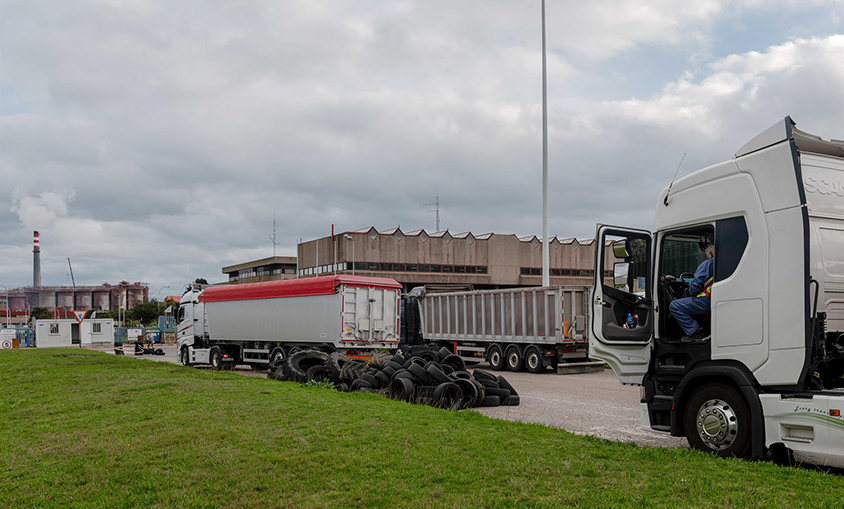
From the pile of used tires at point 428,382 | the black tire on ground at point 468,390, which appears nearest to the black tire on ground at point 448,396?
the pile of used tires at point 428,382

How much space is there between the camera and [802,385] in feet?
21.1

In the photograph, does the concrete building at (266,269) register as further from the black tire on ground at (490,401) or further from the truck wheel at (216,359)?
the black tire on ground at (490,401)

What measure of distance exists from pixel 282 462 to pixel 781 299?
16.4 ft

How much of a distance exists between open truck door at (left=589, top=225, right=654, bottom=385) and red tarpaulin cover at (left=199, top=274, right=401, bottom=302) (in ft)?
42.0

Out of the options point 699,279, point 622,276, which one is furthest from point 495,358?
point 699,279

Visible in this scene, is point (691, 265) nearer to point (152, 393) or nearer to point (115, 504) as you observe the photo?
point (115, 504)

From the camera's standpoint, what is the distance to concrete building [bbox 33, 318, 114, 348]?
4884 centimetres

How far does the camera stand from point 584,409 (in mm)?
12516

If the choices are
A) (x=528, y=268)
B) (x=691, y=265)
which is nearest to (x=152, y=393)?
(x=691, y=265)

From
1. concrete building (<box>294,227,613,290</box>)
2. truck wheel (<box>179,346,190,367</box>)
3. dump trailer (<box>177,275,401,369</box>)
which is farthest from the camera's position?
concrete building (<box>294,227,613,290</box>)

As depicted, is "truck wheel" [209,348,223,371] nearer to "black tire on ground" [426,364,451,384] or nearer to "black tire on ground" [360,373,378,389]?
"black tire on ground" [360,373,378,389]

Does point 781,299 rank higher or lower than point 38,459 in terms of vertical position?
higher

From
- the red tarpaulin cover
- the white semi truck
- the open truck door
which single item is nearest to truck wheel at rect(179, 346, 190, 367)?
the red tarpaulin cover

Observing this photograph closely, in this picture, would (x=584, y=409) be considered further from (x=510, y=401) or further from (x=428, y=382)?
(x=428, y=382)
